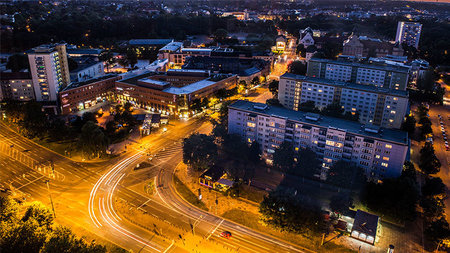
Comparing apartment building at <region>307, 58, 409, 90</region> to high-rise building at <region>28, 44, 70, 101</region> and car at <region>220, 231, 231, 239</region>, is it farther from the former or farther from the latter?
high-rise building at <region>28, 44, 70, 101</region>

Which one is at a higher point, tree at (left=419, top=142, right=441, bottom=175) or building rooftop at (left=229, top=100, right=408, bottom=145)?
building rooftop at (left=229, top=100, right=408, bottom=145)

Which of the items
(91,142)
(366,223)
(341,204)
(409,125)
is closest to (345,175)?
(341,204)

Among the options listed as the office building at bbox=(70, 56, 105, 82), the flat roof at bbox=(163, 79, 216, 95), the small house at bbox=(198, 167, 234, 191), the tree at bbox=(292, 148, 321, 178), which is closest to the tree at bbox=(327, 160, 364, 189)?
the tree at bbox=(292, 148, 321, 178)

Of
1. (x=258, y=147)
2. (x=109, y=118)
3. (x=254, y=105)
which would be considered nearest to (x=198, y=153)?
(x=258, y=147)

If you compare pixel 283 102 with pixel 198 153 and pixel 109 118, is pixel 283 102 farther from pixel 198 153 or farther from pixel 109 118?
pixel 109 118

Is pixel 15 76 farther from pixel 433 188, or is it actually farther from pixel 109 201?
pixel 433 188

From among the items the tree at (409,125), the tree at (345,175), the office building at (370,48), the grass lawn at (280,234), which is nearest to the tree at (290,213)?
the grass lawn at (280,234)
